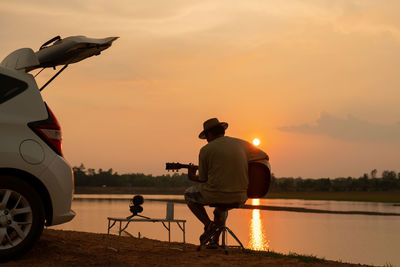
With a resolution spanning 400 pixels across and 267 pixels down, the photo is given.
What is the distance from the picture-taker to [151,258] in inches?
276

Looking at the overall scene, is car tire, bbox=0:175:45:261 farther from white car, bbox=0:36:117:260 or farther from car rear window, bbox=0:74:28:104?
car rear window, bbox=0:74:28:104

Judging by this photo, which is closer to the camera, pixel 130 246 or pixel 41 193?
pixel 41 193

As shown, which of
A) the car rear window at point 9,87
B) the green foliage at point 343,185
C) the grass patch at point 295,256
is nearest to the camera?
the car rear window at point 9,87

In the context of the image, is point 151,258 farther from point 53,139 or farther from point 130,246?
point 53,139

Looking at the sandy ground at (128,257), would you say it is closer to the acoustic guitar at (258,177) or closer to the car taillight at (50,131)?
the acoustic guitar at (258,177)

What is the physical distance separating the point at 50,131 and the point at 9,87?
0.64 meters

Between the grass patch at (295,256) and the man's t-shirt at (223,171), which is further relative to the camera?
the man's t-shirt at (223,171)

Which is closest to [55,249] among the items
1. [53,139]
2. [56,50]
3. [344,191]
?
[53,139]

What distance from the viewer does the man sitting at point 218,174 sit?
293 inches

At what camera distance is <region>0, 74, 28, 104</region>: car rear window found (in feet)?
20.0

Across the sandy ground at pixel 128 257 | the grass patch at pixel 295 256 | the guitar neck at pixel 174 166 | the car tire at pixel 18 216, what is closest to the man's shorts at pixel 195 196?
the guitar neck at pixel 174 166

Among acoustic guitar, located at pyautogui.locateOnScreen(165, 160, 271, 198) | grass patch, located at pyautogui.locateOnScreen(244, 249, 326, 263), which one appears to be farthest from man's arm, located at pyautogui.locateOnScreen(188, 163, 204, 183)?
grass patch, located at pyautogui.locateOnScreen(244, 249, 326, 263)

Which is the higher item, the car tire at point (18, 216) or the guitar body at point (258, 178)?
the guitar body at point (258, 178)

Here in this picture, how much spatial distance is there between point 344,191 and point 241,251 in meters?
112
